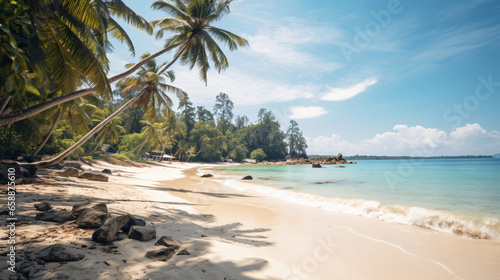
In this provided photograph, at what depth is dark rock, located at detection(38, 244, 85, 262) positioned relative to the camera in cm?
262

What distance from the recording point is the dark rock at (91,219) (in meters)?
3.77

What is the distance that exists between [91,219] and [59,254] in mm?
1212

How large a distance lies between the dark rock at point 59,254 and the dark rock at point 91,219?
1.01 meters

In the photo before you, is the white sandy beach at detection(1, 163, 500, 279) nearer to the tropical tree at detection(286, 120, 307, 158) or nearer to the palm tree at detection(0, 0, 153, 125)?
the palm tree at detection(0, 0, 153, 125)

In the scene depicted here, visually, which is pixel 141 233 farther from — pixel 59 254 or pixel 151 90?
pixel 151 90

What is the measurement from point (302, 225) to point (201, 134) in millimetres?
56186

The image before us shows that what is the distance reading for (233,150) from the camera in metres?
76.0

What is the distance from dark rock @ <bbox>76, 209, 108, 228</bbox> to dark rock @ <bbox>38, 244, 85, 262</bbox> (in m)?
1.01

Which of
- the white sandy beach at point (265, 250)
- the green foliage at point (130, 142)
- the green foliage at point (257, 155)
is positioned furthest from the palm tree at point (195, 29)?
the green foliage at point (257, 155)

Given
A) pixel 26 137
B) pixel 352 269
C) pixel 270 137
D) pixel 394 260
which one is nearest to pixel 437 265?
pixel 394 260

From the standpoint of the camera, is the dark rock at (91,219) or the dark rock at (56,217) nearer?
the dark rock at (91,219)

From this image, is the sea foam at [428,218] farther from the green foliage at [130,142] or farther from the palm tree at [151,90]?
the green foliage at [130,142]

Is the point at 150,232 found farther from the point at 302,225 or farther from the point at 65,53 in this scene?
the point at 65,53

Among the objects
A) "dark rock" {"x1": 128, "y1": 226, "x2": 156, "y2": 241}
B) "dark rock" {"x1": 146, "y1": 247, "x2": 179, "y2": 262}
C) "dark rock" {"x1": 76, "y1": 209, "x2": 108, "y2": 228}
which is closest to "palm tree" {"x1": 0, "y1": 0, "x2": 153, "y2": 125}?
"dark rock" {"x1": 76, "y1": 209, "x2": 108, "y2": 228}
